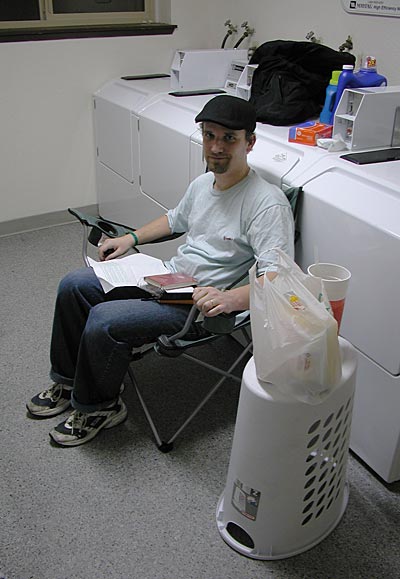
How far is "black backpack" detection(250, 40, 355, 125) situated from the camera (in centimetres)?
262

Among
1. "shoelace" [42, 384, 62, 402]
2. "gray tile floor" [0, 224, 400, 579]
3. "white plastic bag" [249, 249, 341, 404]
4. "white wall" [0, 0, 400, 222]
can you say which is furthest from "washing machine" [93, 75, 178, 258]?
"white plastic bag" [249, 249, 341, 404]

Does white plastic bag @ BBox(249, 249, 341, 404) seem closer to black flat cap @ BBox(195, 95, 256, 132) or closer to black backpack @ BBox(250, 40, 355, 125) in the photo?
black flat cap @ BBox(195, 95, 256, 132)

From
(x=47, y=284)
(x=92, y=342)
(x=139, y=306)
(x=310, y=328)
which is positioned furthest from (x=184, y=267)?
(x=47, y=284)

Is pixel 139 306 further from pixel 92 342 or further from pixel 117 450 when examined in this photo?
pixel 117 450

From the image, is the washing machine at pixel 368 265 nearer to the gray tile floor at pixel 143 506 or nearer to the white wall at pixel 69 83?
the gray tile floor at pixel 143 506

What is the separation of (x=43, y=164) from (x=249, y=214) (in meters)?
2.23

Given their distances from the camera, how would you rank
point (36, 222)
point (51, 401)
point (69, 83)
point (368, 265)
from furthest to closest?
1. point (36, 222)
2. point (69, 83)
3. point (51, 401)
4. point (368, 265)

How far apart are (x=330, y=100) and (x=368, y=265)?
0.97 metres

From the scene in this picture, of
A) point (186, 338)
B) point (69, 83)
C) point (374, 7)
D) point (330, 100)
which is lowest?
point (186, 338)

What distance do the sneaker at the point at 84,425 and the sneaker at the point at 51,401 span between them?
107mm

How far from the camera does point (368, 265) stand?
181 centimetres

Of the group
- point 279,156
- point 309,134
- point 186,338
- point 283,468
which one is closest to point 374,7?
point 309,134

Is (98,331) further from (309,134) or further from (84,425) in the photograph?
(309,134)

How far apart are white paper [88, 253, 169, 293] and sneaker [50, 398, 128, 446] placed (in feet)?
1.47
